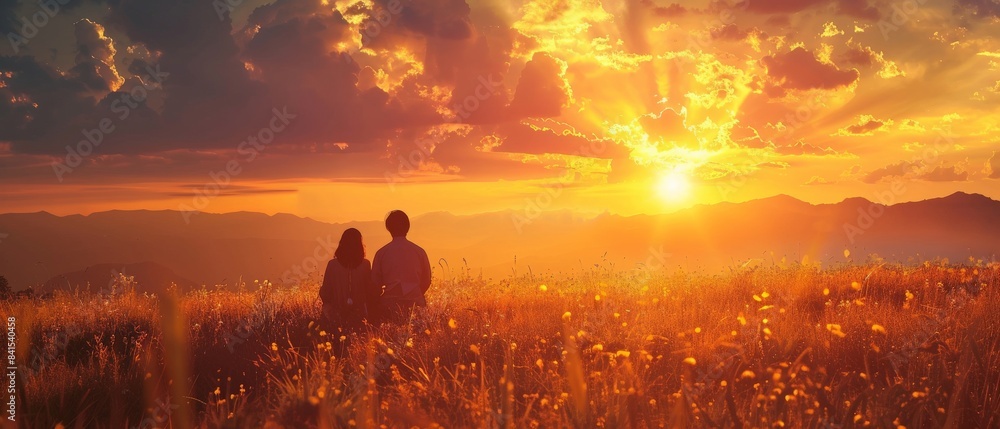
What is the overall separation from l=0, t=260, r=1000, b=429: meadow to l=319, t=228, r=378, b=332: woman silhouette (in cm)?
56

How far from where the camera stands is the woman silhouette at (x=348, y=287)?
30.6ft

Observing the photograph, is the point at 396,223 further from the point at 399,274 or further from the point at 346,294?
the point at 346,294

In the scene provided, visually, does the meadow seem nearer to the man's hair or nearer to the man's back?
the man's back

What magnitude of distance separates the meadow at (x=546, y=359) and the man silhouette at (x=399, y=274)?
54 cm

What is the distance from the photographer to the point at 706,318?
7543mm

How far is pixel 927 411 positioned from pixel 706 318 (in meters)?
3.33

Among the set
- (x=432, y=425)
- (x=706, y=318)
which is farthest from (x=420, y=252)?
(x=432, y=425)

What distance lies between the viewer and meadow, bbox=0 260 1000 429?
12.5 feet

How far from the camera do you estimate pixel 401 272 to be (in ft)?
30.8

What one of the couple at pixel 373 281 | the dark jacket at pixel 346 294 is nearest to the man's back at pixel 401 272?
the couple at pixel 373 281

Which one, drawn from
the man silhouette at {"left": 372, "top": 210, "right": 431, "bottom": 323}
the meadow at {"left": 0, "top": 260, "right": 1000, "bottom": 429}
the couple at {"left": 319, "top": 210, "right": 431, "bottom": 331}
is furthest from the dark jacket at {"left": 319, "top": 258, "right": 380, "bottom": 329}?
the meadow at {"left": 0, "top": 260, "right": 1000, "bottom": 429}

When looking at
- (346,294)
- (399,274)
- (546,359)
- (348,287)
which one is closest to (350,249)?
(348,287)

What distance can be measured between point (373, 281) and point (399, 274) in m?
0.46

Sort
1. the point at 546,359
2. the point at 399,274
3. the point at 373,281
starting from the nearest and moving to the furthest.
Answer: the point at 546,359 → the point at 399,274 → the point at 373,281
